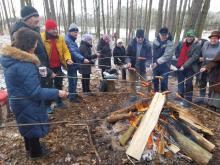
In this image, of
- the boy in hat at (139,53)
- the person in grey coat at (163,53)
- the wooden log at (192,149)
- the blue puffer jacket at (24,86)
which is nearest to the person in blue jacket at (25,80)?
the blue puffer jacket at (24,86)

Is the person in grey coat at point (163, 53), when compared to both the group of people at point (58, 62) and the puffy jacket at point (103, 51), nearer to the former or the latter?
the group of people at point (58, 62)

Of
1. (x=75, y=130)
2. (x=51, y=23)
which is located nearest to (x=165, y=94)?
(x=75, y=130)

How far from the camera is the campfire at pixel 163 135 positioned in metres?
3.55

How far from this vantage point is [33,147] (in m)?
3.70

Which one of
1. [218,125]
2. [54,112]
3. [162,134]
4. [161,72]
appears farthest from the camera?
[161,72]

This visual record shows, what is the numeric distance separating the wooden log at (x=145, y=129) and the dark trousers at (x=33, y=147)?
1.57 m

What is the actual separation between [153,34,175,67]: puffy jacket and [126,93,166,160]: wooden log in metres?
2.54

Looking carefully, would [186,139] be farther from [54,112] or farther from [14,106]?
[54,112]

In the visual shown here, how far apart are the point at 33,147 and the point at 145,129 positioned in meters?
1.97

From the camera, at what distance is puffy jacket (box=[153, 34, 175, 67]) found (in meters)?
6.45

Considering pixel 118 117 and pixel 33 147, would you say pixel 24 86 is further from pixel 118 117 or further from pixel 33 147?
pixel 118 117

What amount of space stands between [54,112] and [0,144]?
1.58 m

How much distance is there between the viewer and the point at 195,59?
6.23 meters

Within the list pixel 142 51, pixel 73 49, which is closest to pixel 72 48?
pixel 73 49
